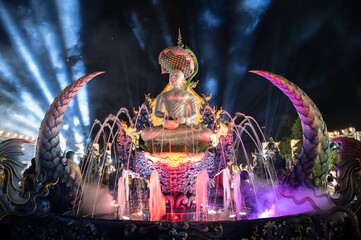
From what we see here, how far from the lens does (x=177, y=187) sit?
→ 21.7 ft

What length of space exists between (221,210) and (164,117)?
3652 millimetres

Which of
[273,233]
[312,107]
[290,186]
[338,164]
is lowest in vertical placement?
[273,233]

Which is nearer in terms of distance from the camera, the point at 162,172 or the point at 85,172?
the point at 162,172

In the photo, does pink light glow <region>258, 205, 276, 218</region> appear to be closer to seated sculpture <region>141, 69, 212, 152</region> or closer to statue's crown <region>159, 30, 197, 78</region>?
seated sculpture <region>141, 69, 212, 152</region>

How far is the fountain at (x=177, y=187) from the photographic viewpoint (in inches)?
145

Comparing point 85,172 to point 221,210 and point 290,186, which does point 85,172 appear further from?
point 290,186

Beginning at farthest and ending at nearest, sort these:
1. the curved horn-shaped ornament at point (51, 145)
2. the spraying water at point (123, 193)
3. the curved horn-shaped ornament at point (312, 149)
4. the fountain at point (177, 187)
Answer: the spraying water at point (123, 193)
the curved horn-shaped ornament at point (51, 145)
the curved horn-shaped ornament at point (312, 149)
the fountain at point (177, 187)

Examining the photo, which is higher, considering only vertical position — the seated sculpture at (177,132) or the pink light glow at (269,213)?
the seated sculpture at (177,132)

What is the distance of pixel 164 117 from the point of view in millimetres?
7664

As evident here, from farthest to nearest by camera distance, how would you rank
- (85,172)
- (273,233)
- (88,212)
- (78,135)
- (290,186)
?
(78,135) → (85,172) → (88,212) → (290,186) → (273,233)

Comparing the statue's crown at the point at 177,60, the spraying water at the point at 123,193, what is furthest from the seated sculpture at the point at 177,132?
the spraying water at the point at 123,193

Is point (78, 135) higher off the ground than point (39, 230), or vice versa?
point (78, 135)

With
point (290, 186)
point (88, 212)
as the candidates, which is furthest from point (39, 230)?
point (290, 186)

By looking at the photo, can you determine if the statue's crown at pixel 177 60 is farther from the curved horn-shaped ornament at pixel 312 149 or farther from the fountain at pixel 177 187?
the curved horn-shaped ornament at pixel 312 149
